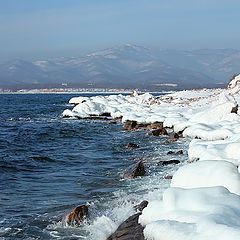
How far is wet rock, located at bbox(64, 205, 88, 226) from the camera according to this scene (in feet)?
38.2

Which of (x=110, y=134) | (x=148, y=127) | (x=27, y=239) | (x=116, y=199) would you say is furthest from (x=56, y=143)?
(x=27, y=239)

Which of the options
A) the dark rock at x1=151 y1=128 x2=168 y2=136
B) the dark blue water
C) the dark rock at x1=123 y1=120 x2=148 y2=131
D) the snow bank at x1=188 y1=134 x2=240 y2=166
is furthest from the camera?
the dark rock at x1=123 y1=120 x2=148 y2=131

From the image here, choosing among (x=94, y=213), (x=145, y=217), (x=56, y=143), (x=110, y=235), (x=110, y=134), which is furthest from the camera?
(x=110, y=134)

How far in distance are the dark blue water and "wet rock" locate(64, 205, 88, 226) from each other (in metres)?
0.23

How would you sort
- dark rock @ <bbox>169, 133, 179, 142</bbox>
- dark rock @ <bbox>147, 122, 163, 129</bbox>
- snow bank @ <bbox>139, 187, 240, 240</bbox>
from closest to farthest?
1. snow bank @ <bbox>139, 187, 240, 240</bbox>
2. dark rock @ <bbox>169, 133, 179, 142</bbox>
3. dark rock @ <bbox>147, 122, 163, 129</bbox>

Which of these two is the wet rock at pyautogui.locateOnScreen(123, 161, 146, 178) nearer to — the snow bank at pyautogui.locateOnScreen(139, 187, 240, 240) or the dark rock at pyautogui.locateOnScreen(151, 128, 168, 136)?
the snow bank at pyautogui.locateOnScreen(139, 187, 240, 240)

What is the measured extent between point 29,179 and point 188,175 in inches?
368

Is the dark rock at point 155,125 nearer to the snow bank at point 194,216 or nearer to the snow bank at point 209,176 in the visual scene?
the snow bank at point 209,176

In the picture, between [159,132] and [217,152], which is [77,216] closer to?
[217,152]

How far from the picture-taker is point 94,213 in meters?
12.3

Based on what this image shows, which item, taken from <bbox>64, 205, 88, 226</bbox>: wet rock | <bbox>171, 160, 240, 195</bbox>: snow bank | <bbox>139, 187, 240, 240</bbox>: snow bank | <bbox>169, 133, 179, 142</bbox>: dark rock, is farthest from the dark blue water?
<bbox>139, 187, 240, 240</bbox>: snow bank

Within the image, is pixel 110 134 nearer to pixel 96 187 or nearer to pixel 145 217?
pixel 96 187

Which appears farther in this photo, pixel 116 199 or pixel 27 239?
pixel 116 199

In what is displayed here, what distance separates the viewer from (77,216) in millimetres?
11820
